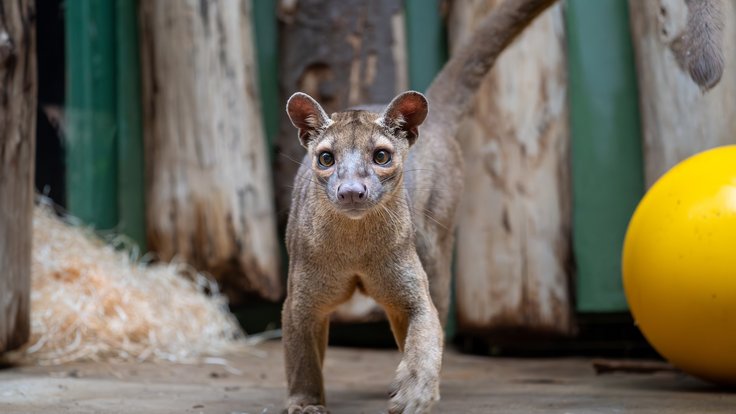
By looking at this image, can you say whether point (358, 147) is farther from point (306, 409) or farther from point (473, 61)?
point (473, 61)

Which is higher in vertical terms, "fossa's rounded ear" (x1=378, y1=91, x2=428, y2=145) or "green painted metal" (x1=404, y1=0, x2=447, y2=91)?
"green painted metal" (x1=404, y1=0, x2=447, y2=91)

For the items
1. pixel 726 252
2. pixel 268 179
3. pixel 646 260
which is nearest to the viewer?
pixel 726 252

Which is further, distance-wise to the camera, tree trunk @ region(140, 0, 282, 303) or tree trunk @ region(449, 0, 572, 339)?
tree trunk @ region(140, 0, 282, 303)

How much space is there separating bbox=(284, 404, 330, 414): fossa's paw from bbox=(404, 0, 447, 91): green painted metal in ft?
11.8

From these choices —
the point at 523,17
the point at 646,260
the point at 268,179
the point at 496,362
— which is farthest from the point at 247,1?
the point at 646,260

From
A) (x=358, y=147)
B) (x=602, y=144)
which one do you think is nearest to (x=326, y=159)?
(x=358, y=147)

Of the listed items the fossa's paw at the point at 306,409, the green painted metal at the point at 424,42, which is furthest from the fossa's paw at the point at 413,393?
the green painted metal at the point at 424,42

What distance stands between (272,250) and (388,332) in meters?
1.12

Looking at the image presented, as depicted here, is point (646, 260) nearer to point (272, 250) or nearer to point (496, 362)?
point (496, 362)

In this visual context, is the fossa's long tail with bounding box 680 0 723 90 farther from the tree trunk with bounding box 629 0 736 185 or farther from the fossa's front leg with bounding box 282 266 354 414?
the fossa's front leg with bounding box 282 266 354 414

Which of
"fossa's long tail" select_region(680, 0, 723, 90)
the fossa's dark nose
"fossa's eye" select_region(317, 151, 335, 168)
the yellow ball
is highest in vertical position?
"fossa's long tail" select_region(680, 0, 723, 90)

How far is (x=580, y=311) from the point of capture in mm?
6348

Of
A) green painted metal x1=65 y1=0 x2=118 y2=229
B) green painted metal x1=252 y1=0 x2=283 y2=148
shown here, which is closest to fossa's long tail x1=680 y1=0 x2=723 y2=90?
green painted metal x1=252 y1=0 x2=283 y2=148

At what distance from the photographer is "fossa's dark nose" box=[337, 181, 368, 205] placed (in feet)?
11.0
